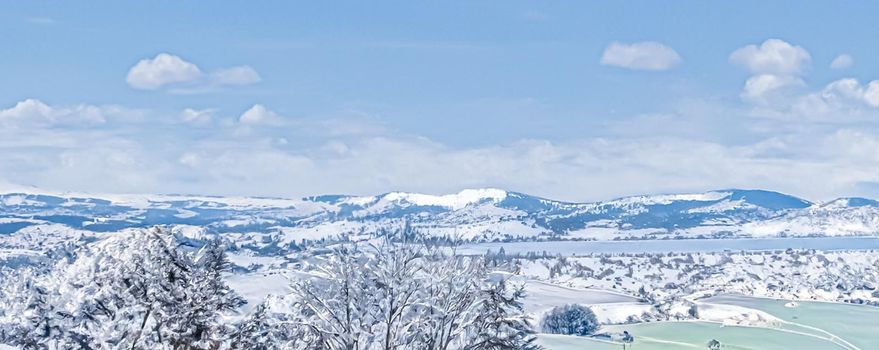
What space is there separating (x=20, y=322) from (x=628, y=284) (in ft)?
544

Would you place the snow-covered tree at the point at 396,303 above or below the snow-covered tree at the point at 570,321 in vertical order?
above

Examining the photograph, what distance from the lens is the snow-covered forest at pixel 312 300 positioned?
2072cm

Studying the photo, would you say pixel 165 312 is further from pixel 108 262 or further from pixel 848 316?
pixel 848 316

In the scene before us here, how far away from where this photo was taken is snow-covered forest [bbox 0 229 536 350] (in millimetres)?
20719

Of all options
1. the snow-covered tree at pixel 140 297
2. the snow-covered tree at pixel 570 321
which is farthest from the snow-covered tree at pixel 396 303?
the snow-covered tree at pixel 570 321

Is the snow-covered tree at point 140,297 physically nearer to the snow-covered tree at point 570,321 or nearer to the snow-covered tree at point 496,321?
the snow-covered tree at point 496,321

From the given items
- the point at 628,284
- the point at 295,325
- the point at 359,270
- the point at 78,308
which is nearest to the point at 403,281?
Result: the point at 359,270

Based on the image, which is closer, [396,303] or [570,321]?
[396,303]

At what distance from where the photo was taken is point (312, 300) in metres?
20.8

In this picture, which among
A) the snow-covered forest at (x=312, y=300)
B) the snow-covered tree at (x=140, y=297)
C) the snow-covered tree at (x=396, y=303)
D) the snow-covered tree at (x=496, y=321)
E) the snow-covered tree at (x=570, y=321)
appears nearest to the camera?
the snow-covered tree at (x=396, y=303)

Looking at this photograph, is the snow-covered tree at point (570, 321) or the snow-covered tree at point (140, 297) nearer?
the snow-covered tree at point (140, 297)

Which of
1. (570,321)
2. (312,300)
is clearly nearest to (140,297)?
(312,300)

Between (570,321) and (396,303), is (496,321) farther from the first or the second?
(570,321)

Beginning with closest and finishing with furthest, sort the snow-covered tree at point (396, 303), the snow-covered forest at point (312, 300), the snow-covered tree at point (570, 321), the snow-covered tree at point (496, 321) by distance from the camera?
the snow-covered tree at point (396, 303)
the snow-covered forest at point (312, 300)
the snow-covered tree at point (496, 321)
the snow-covered tree at point (570, 321)
